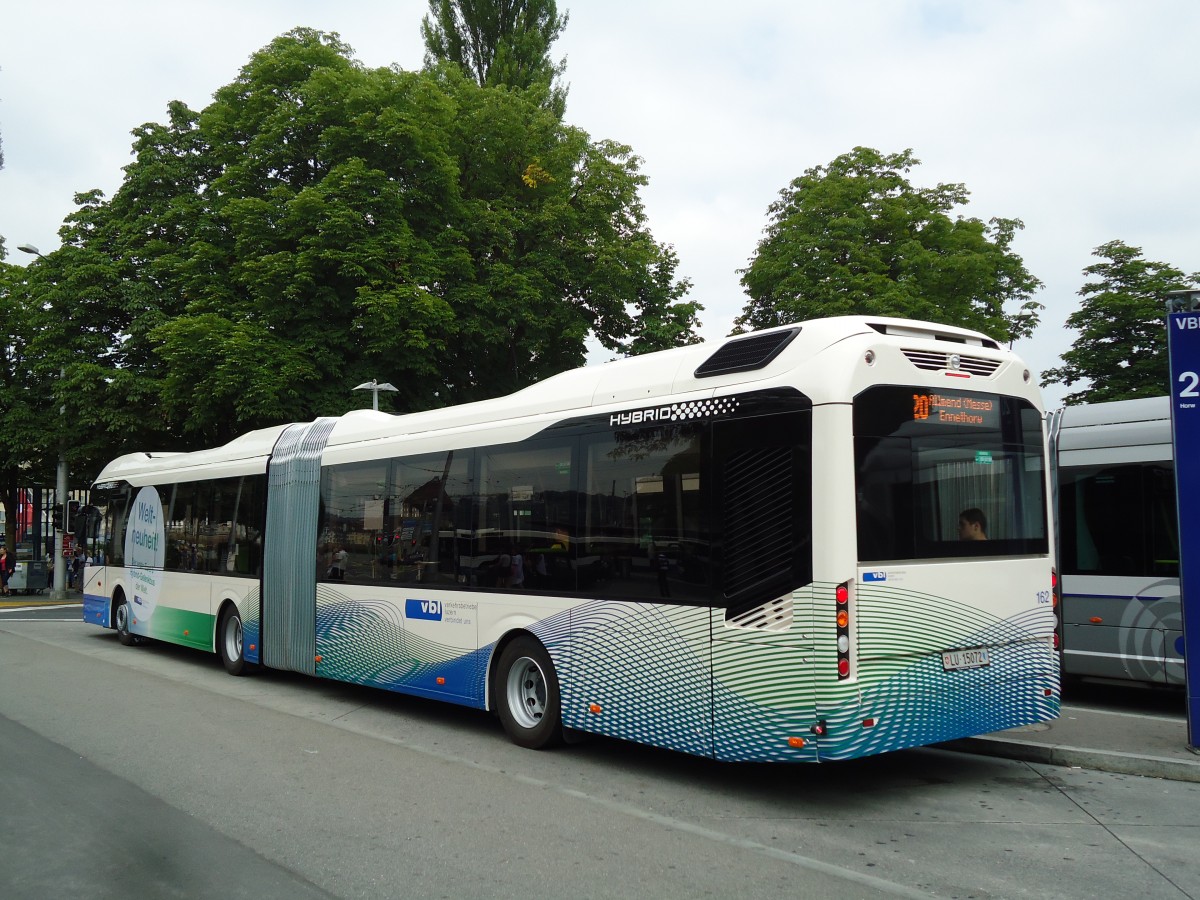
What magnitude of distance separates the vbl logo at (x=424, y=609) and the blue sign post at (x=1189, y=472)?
6.39 m

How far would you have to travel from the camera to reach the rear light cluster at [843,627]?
245 inches

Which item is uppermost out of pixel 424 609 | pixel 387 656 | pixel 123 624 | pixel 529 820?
pixel 424 609

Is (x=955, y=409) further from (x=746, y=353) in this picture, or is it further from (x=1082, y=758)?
(x=1082, y=758)

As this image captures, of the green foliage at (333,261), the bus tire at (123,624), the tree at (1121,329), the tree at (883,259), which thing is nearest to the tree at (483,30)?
the green foliage at (333,261)

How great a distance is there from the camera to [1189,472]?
7.74 meters

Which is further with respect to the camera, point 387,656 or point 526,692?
point 387,656

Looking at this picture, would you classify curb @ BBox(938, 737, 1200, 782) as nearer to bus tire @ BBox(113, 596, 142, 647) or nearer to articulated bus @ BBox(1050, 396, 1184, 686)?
articulated bus @ BBox(1050, 396, 1184, 686)

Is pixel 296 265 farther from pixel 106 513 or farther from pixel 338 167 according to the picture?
pixel 106 513

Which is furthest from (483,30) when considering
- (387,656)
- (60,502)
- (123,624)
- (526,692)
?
(526,692)

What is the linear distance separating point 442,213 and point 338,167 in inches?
114

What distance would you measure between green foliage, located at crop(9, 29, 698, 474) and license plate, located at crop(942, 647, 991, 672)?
685 inches

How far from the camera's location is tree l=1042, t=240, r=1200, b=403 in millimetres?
29469

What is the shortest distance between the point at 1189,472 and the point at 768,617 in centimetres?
375

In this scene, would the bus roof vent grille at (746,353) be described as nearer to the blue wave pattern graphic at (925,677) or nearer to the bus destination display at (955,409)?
the bus destination display at (955,409)
